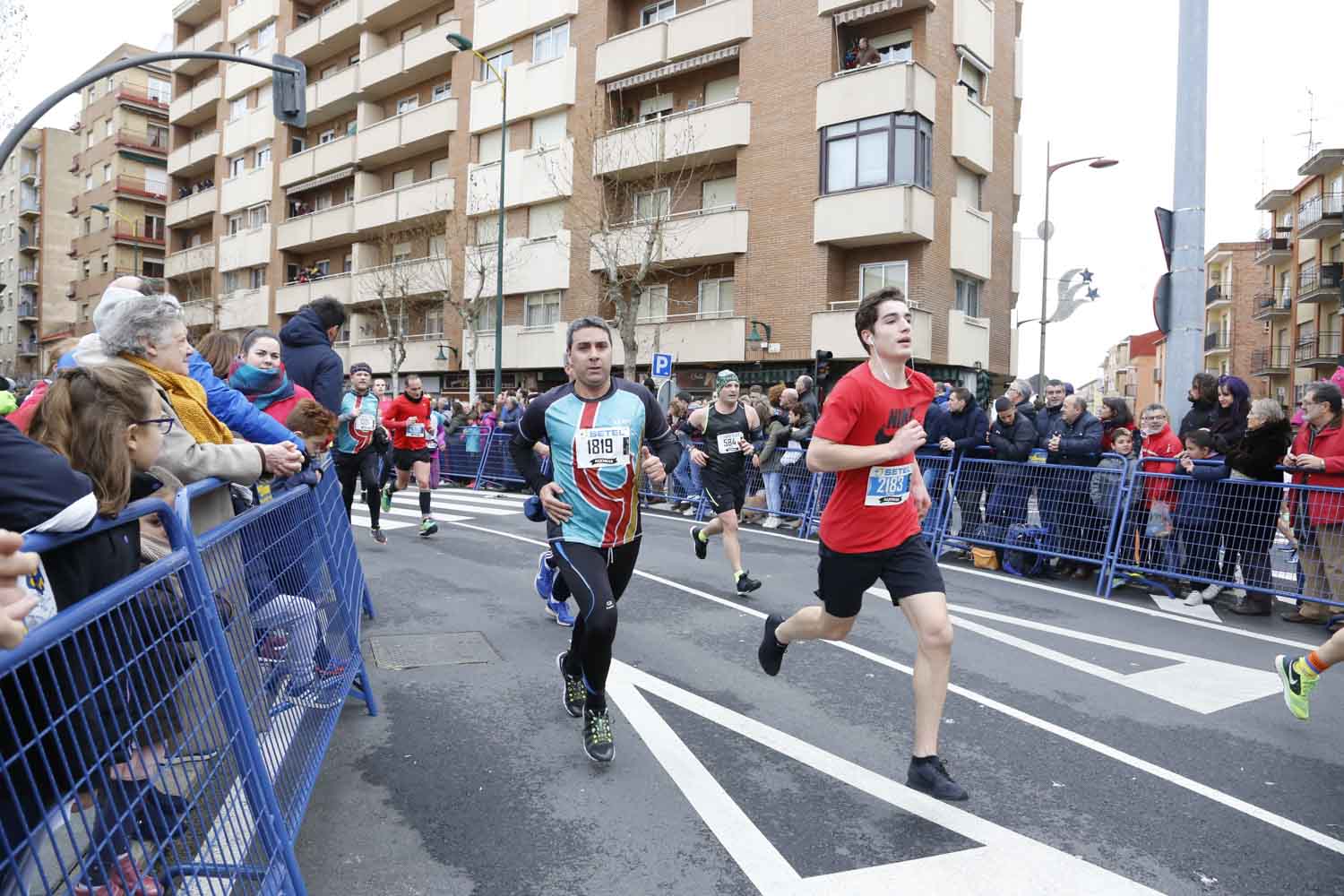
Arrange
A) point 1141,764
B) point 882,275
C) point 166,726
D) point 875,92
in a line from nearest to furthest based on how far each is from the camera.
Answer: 1. point 166,726
2. point 1141,764
3. point 875,92
4. point 882,275

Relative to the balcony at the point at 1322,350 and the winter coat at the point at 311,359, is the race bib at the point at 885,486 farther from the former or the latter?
the balcony at the point at 1322,350

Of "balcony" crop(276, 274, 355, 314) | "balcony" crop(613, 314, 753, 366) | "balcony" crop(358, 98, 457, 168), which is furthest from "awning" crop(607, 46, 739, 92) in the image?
"balcony" crop(276, 274, 355, 314)

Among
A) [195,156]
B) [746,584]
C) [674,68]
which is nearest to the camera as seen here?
[746,584]

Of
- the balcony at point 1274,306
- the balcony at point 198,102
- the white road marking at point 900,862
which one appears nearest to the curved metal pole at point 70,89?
the white road marking at point 900,862

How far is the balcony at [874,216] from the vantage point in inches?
943

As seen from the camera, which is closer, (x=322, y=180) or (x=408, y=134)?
(x=408, y=134)

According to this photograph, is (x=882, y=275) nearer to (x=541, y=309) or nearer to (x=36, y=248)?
(x=541, y=309)

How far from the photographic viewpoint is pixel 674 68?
2828 cm

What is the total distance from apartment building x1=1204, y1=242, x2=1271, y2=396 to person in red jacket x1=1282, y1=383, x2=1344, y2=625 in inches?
2754

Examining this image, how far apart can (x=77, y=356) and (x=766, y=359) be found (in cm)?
2323

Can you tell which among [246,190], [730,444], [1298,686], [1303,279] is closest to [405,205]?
[246,190]

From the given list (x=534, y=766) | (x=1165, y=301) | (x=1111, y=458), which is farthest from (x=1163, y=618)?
(x=534, y=766)

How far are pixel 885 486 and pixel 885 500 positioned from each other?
0.06 metres

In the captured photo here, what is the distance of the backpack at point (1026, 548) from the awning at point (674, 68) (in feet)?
70.2
